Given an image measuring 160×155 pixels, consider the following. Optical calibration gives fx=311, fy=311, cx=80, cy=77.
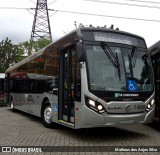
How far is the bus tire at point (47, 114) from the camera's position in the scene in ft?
36.2

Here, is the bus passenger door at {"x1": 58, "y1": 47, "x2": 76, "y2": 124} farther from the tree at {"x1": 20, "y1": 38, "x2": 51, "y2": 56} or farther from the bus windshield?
the tree at {"x1": 20, "y1": 38, "x2": 51, "y2": 56}

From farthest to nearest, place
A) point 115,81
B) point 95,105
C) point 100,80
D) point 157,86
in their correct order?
1. point 157,86
2. point 115,81
3. point 100,80
4. point 95,105

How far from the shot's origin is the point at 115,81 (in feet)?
28.5

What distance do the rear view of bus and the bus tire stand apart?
298 centimetres

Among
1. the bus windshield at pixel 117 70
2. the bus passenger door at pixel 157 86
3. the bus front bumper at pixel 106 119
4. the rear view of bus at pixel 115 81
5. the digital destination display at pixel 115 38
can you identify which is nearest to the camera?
the bus front bumper at pixel 106 119

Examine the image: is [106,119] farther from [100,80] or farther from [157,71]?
[157,71]

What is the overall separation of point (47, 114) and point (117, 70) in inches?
146

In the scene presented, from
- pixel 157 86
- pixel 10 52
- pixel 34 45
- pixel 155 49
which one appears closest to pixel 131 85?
pixel 157 86

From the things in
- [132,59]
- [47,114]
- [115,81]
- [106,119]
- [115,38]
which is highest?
[115,38]

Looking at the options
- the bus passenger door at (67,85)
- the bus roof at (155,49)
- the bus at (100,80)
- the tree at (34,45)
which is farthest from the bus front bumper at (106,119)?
the tree at (34,45)

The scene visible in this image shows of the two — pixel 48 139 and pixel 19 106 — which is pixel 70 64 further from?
pixel 19 106

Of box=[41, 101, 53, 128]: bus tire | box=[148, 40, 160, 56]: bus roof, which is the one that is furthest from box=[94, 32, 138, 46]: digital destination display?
box=[41, 101, 53, 128]: bus tire

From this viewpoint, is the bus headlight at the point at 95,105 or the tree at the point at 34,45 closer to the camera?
the bus headlight at the point at 95,105

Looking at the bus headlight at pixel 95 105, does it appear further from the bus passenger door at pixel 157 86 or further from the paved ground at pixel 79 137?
the bus passenger door at pixel 157 86
